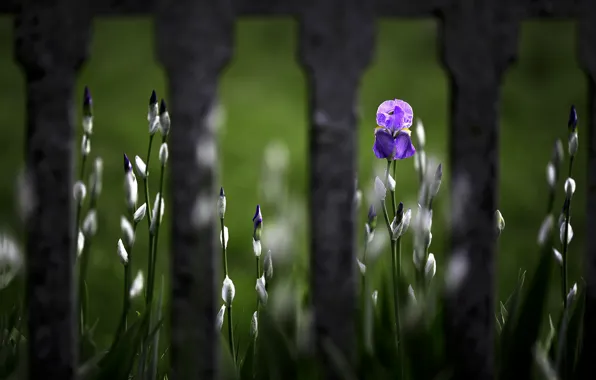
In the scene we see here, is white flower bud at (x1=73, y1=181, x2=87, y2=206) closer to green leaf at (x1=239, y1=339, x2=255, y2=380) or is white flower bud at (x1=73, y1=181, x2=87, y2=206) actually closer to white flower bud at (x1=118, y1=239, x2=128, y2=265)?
white flower bud at (x1=118, y1=239, x2=128, y2=265)

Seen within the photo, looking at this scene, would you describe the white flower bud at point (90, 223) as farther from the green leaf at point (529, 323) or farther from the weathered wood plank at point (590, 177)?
the weathered wood plank at point (590, 177)

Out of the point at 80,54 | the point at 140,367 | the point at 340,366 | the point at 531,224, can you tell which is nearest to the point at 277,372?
the point at 340,366

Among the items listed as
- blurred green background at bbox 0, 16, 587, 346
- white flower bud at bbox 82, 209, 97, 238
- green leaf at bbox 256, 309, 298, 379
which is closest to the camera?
green leaf at bbox 256, 309, 298, 379

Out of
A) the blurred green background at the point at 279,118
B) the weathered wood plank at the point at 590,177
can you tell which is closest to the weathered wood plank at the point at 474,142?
the weathered wood plank at the point at 590,177

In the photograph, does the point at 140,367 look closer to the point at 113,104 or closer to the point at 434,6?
the point at 434,6

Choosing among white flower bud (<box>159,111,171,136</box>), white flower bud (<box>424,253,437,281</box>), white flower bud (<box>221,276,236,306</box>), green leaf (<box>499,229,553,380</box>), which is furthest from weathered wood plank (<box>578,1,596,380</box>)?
white flower bud (<box>159,111,171,136</box>)

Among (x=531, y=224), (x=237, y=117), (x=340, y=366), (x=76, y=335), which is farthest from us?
(x=237, y=117)
